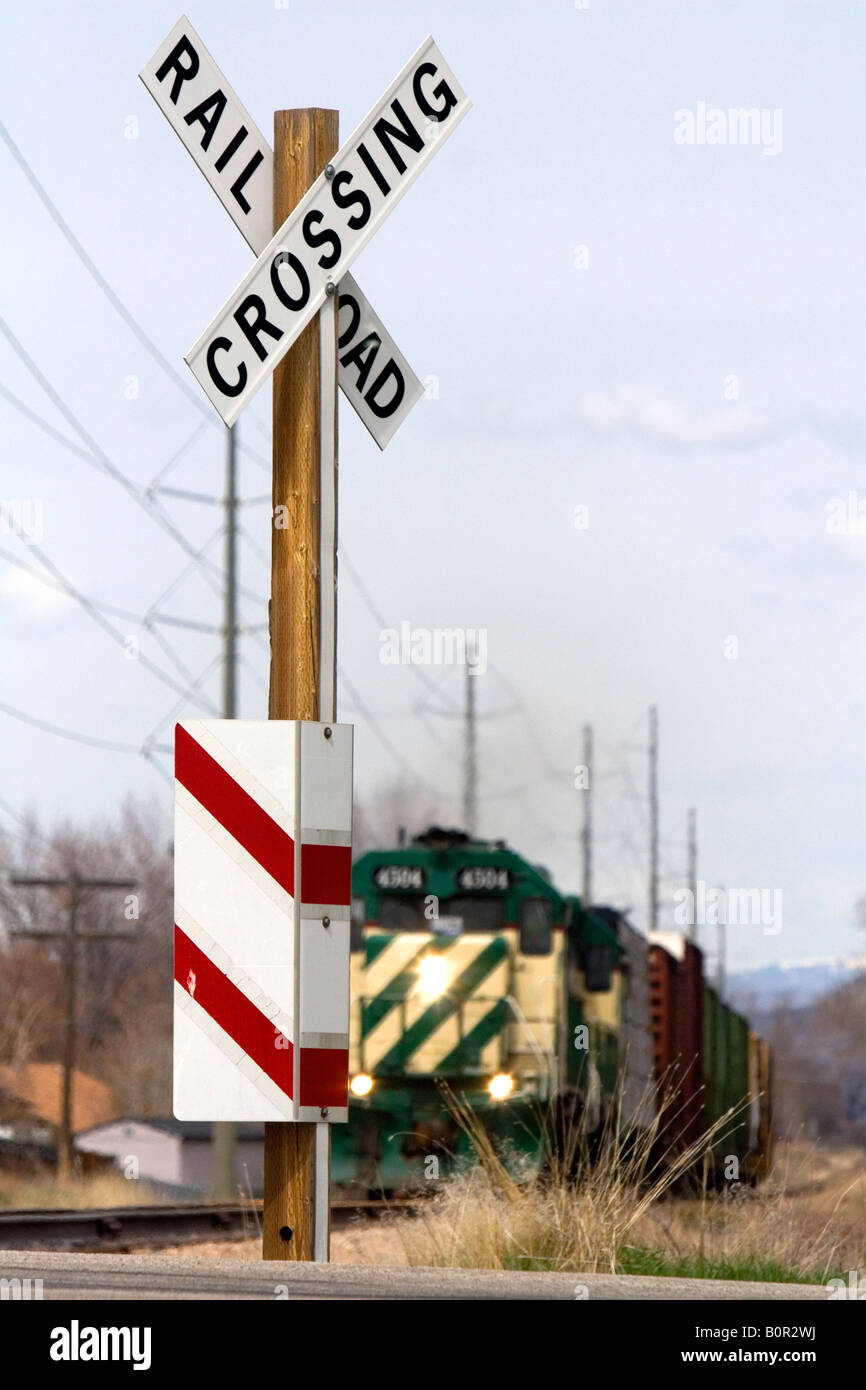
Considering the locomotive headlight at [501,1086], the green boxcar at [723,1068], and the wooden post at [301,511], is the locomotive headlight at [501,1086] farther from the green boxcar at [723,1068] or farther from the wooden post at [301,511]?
the wooden post at [301,511]

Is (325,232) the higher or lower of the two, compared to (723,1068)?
higher

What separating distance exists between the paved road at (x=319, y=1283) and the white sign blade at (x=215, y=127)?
9.97ft

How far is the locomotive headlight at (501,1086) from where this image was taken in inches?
622

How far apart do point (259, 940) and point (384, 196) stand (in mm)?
2287

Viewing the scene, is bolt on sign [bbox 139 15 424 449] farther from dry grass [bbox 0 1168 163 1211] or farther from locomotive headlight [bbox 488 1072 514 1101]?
dry grass [bbox 0 1168 163 1211]

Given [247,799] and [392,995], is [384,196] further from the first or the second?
[392,995]

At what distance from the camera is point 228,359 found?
5414 mm

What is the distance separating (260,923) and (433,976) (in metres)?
11.5

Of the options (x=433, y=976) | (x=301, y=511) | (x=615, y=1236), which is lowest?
(x=615, y=1236)

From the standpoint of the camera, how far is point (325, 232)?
5.56 metres

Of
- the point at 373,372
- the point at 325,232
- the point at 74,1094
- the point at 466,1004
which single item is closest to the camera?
the point at 325,232

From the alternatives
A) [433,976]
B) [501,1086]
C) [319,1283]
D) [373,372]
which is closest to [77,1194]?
[433,976]

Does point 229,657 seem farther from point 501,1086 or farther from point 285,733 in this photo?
point 285,733

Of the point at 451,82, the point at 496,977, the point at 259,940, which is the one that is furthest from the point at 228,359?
the point at 496,977
